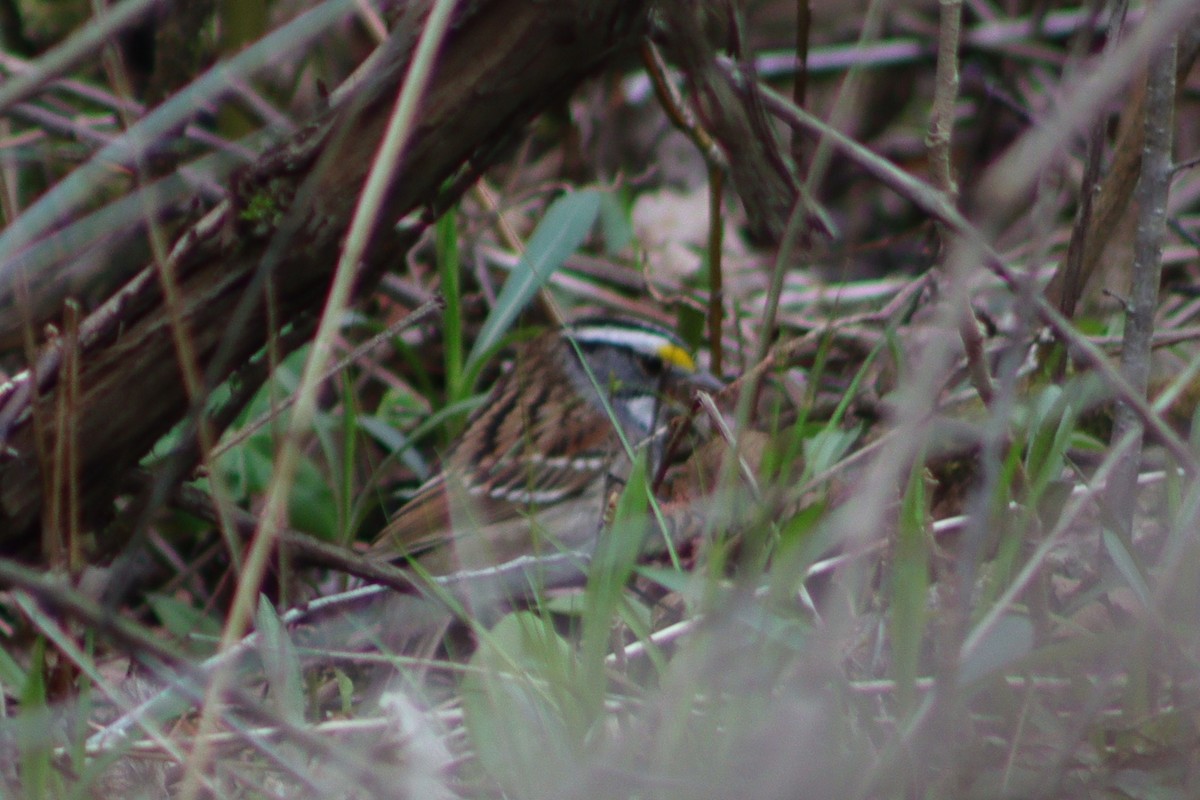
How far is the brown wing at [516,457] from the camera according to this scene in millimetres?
3766

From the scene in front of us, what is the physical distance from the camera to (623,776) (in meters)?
1.70

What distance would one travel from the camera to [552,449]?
173 inches

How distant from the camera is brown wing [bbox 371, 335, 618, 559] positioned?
12.4 ft

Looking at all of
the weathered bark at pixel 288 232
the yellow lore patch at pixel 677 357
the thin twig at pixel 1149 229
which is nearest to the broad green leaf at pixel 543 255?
the yellow lore patch at pixel 677 357

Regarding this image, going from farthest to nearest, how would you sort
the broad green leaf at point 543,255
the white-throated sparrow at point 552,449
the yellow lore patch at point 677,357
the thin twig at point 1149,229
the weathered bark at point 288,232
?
the yellow lore patch at point 677,357 → the broad green leaf at point 543,255 → the white-throated sparrow at point 552,449 → the weathered bark at point 288,232 → the thin twig at point 1149,229

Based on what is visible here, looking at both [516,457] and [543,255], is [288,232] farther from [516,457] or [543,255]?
[516,457]

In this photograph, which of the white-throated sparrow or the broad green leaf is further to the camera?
the broad green leaf

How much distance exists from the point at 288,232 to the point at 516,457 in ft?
6.00

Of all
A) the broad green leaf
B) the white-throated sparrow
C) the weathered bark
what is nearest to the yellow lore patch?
the white-throated sparrow

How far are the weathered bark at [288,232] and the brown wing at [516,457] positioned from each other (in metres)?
1.00

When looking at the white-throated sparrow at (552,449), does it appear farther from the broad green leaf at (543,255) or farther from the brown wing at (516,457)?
the broad green leaf at (543,255)

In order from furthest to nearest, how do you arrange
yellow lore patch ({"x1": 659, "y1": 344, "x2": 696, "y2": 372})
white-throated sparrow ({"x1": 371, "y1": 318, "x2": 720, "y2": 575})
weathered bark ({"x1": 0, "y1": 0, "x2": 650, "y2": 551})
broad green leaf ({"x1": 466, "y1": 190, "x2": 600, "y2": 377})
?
yellow lore patch ({"x1": 659, "y1": 344, "x2": 696, "y2": 372})
broad green leaf ({"x1": 466, "y1": 190, "x2": 600, "y2": 377})
white-throated sparrow ({"x1": 371, "y1": 318, "x2": 720, "y2": 575})
weathered bark ({"x1": 0, "y1": 0, "x2": 650, "y2": 551})

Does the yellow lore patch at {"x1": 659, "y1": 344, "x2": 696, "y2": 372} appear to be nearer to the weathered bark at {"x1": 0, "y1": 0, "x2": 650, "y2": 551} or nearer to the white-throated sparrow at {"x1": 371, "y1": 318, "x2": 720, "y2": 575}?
the white-throated sparrow at {"x1": 371, "y1": 318, "x2": 720, "y2": 575}

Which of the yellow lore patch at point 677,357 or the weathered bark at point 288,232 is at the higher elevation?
the weathered bark at point 288,232
